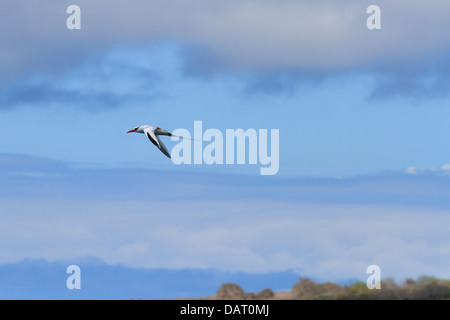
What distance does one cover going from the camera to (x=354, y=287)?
4697 cm

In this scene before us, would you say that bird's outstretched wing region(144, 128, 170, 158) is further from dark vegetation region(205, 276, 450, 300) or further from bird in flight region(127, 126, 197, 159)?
dark vegetation region(205, 276, 450, 300)

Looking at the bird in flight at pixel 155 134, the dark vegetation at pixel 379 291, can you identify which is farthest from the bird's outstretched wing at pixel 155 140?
the dark vegetation at pixel 379 291

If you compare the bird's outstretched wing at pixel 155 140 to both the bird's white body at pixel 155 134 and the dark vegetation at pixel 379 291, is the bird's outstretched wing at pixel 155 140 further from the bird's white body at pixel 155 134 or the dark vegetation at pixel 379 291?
the dark vegetation at pixel 379 291

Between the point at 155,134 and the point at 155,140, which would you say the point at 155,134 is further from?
the point at 155,140

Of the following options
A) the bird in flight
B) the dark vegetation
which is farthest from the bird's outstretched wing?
the dark vegetation

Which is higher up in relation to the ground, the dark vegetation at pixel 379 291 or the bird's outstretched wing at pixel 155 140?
the bird's outstretched wing at pixel 155 140

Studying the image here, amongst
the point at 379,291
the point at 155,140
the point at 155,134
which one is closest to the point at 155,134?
the point at 155,134

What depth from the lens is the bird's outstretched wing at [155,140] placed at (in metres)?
43.1

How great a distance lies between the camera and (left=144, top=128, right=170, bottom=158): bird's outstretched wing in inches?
1697

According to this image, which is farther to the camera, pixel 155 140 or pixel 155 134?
pixel 155 134

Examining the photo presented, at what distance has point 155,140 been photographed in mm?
Result: 43500
